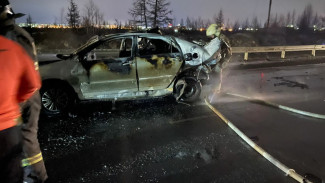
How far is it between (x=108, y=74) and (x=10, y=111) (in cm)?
365

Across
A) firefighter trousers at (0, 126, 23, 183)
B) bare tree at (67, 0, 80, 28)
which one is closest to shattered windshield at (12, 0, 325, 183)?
firefighter trousers at (0, 126, 23, 183)

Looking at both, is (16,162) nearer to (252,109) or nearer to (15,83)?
(15,83)

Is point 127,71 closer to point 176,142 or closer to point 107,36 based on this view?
point 107,36

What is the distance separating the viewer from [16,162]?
5.86 ft

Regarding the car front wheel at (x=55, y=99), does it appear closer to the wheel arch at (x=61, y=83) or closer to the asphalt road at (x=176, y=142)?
the wheel arch at (x=61, y=83)

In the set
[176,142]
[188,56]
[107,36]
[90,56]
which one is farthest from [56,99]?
[188,56]

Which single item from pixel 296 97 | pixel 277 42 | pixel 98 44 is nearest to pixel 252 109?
pixel 296 97

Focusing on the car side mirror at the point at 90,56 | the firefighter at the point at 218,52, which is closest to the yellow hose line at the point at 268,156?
the firefighter at the point at 218,52

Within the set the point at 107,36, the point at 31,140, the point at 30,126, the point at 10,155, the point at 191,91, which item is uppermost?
the point at 107,36

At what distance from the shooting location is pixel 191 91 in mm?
6234

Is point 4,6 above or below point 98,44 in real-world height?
above

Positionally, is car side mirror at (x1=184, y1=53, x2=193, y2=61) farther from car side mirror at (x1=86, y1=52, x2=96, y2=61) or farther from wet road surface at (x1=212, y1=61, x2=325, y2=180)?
car side mirror at (x1=86, y1=52, x2=96, y2=61)

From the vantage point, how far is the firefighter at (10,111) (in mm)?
1611

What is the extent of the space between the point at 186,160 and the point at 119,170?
969 millimetres
